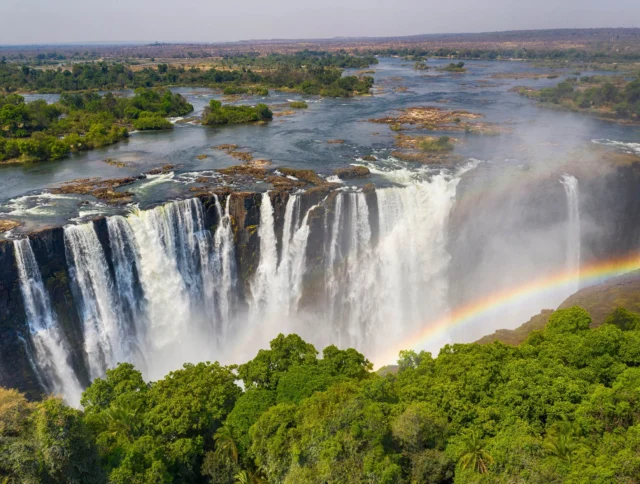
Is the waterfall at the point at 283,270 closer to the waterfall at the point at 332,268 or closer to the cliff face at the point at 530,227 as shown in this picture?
the waterfall at the point at 332,268

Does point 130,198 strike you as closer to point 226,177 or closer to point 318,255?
point 226,177

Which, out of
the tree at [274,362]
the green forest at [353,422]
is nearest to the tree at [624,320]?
the green forest at [353,422]

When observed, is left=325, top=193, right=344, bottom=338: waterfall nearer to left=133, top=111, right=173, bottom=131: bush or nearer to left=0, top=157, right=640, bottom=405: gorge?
left=0, top=157, right=640, bottom=405: gorge

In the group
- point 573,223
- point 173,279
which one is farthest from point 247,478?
point 573,223

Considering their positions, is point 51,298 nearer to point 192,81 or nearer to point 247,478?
point 247,478

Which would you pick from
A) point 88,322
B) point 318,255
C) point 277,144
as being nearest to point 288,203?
point 318,255
